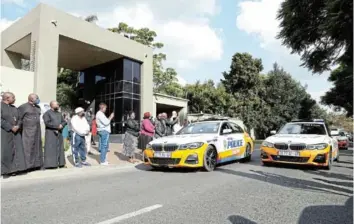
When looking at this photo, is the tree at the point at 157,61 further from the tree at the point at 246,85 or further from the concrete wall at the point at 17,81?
the concrete wall at the point at 17,81

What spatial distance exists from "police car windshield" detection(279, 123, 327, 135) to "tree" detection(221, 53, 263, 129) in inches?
1258

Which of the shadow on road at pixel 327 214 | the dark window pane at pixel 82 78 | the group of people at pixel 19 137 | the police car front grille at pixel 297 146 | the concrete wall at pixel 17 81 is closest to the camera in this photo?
the shadow on road at pixel 327 214

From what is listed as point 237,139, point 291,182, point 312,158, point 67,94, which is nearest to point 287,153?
point 312,158

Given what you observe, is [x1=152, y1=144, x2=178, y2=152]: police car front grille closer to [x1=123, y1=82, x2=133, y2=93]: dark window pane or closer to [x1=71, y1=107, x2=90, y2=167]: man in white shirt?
[x1=71, y1=107, x2=90, y2=167]: man in white shirt

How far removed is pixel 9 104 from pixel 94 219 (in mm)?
4342

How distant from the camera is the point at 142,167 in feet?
32.7

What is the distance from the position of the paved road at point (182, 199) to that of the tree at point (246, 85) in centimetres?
3536

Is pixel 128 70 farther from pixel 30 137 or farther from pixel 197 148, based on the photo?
pixel 30 137

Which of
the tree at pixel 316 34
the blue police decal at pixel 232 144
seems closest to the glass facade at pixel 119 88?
the tree at pixel 316 34

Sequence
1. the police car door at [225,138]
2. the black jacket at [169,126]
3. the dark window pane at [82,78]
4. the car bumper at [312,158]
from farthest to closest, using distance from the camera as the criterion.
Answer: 1. the dark window pane at [82,78]
2. the black jacket at [169,126]
3. the police car door at [225,138]
4. the car bumper at [312,158]

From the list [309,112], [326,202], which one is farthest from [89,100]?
[309,112]

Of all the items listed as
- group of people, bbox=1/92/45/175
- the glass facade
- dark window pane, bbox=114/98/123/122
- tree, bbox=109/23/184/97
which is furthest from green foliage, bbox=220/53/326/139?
group of people, bbox=1/92/45/175

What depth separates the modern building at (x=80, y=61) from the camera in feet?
54.4

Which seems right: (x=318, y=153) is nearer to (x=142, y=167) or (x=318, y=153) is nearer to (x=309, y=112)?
(x=142, y=167)
